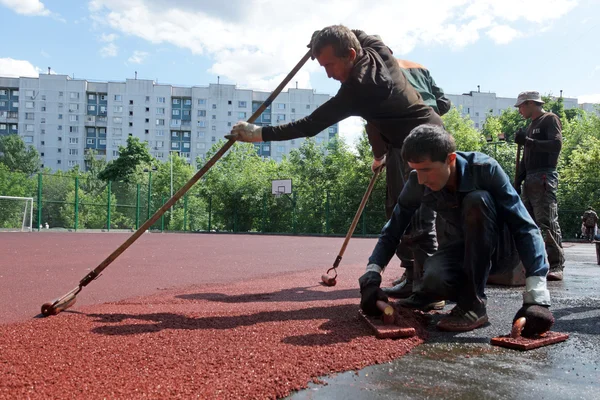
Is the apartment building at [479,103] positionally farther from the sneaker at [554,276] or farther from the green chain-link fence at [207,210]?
the sneaker at [554,276]

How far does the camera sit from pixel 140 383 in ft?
5.66

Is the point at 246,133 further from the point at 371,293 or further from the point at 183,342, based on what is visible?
the point at 183,342

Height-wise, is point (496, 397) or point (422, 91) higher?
point (422, 91)

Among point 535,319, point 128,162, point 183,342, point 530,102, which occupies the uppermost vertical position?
point 128,162

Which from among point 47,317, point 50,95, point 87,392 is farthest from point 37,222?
point 50,95

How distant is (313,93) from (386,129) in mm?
98251

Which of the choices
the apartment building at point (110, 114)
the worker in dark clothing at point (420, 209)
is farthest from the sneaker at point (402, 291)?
the apartment building at point (110, 114)

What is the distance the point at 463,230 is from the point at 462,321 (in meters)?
0.48

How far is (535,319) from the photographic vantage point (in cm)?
226

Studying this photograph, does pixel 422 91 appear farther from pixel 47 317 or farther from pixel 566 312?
pixel 47 317

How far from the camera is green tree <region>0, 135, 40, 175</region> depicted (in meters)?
64.1

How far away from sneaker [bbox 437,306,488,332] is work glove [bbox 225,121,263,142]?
64.3 inches

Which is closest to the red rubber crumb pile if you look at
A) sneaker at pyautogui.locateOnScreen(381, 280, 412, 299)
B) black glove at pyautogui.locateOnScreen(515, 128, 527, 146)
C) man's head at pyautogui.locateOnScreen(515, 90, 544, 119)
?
sneaker at pyautogui.locateOnScreen(381, 280, 412, 299)

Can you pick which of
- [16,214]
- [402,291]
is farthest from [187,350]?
[16,214]
